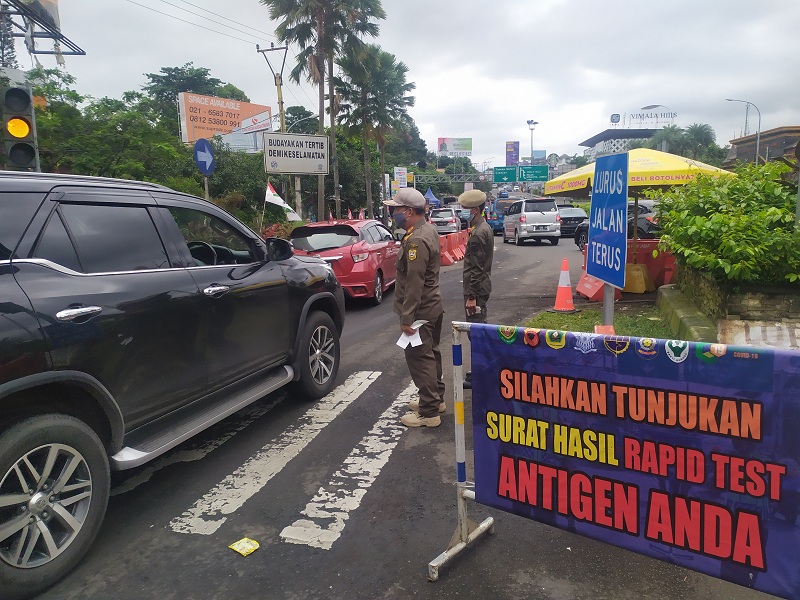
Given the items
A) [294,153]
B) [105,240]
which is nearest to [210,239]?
[105,240]

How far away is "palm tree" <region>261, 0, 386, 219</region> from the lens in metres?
22.0

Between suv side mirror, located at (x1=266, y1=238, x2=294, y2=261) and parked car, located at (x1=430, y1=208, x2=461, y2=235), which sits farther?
parked car, located at (x1=430, y1=208, x2=461, y2=235)

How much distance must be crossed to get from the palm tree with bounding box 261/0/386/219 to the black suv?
17.8 m

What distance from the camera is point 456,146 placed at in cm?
11575

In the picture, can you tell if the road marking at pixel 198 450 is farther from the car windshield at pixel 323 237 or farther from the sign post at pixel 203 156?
the sign post at pixel 203 156

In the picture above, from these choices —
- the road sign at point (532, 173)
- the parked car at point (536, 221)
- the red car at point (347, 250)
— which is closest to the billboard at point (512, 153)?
the road sign at point (532, 173)

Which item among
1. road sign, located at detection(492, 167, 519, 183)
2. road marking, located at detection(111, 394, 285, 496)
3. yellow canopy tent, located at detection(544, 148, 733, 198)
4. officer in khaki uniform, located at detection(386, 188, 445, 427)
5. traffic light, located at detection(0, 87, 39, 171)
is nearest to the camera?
road marking, located at detection(111, 394, 285, 496)

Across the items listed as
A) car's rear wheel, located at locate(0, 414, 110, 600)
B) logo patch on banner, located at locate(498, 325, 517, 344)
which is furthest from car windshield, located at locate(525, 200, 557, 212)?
car's rear wheel, located at locate(0, 414, 110, 600)

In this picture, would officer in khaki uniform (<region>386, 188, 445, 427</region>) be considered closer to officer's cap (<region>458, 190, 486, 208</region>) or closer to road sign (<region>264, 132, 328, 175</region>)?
officer's cap (<region>458, 190, 486, 208</region>)

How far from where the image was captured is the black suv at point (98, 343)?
8.52 ft

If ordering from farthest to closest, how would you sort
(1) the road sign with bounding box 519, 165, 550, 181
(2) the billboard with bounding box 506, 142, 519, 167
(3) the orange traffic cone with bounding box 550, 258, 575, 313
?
(2) the billboard with bounding box 506, 142, 519, 167
(1) the road sign with bounding box 519, 165, 550, 181
(3) the orange traffic cone with bounding box 550, 258, 575, 313

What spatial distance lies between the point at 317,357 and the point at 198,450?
144 centimetres

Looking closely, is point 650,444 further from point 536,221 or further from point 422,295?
point 536,221

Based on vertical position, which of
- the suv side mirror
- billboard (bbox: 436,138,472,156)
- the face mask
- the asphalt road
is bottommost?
the asphalt road
